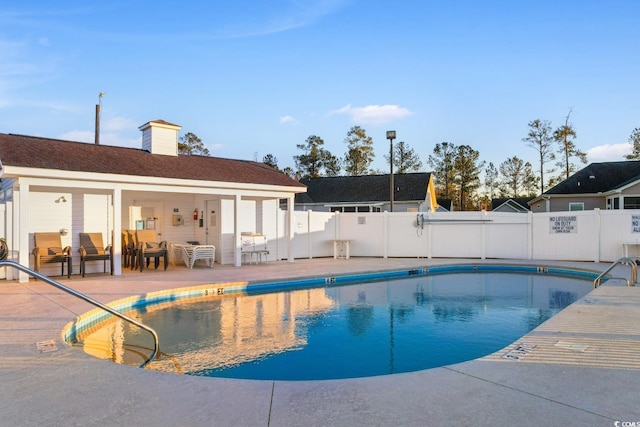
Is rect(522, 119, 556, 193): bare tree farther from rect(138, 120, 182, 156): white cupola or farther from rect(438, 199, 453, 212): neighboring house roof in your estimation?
rect(138, 120, 182, 156): white cupola

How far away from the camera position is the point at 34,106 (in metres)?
15.4

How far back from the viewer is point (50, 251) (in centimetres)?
1011

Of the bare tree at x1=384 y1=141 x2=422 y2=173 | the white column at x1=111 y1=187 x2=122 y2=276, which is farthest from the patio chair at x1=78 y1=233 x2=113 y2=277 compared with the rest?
the bare tree at x1=384 y1=141 x2=422 y2=173

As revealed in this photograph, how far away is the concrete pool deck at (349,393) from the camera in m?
2.78

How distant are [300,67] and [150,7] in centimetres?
558

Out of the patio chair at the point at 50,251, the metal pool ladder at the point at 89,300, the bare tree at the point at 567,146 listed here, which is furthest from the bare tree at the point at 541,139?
the metal pool ladder at the point at 89,300

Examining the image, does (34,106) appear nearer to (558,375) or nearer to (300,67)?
(300,67)

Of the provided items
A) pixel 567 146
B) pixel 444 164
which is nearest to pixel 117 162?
pixel 567 146

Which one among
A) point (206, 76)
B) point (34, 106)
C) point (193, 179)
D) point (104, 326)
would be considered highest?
point (206, 76)

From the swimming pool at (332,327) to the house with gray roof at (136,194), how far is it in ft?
11.4

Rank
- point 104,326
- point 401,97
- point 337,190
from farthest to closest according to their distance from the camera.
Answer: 1. point 337,190
2. point 401,97
3. point 104,326

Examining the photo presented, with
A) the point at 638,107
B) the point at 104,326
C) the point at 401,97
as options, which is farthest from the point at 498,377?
the point at 638,107

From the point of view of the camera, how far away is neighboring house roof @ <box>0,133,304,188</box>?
30.8 ft

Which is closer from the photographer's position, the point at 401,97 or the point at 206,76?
the point at 206,76
